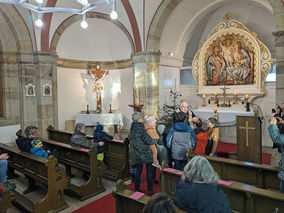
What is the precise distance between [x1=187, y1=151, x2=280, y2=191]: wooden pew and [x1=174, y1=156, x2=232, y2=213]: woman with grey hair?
1867mm

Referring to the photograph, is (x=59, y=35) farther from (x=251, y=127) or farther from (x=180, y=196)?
(x=180, y=196)

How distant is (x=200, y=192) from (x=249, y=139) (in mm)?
4282

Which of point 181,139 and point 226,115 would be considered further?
point 226,115

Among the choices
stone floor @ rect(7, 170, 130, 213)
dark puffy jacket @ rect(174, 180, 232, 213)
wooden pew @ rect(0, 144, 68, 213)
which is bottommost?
stone floor @ rect(7, 170, 130, 213)

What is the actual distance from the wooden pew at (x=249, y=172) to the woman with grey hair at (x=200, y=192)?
1867 mm

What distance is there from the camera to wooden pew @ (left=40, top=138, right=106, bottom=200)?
450 cm

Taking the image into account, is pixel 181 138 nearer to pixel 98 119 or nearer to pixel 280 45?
pixel 280 45

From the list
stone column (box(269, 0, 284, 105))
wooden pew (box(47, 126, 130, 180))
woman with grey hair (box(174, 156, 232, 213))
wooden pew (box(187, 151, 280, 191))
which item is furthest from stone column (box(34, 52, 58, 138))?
woman with grey hair (box(174, 156, 232, 213))

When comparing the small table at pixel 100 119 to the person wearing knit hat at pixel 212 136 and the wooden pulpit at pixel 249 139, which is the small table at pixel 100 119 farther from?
the person wearing knit hat at pixel 212 136

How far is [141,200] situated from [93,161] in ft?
7.65

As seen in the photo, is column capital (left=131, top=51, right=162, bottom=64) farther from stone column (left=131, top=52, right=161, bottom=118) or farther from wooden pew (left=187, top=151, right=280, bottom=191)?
wooden pew (left=187, top=151, right=280, bottom=191)

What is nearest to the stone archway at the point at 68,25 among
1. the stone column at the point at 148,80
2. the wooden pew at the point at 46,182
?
the stone column at the point at 148,80

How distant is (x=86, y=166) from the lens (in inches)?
192

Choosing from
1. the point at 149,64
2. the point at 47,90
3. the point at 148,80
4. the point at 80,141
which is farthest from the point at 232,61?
the point at 47,90
